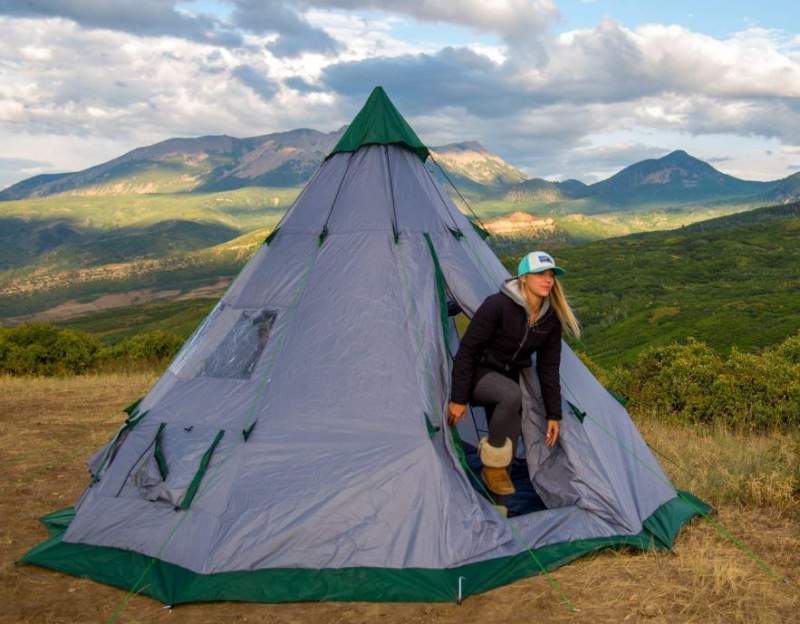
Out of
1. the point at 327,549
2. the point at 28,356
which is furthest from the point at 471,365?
the point at 28,356

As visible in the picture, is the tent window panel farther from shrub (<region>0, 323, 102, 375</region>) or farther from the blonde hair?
shrub (<region>0, 323, 102, 375</region>)

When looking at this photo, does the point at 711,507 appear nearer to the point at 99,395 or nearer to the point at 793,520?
the point at 793,520

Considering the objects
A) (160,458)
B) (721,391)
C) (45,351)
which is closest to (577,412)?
(160,458)

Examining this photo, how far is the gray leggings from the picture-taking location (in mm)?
7199

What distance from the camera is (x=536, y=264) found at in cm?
707

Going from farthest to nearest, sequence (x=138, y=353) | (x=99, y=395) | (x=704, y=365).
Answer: (x=138, y=353) < (x=99, y=395) < (x=704, y=365)

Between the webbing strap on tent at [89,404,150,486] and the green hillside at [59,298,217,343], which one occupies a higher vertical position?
the webbing strap on tent at [89,404,150,486]

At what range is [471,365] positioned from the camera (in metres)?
7.13

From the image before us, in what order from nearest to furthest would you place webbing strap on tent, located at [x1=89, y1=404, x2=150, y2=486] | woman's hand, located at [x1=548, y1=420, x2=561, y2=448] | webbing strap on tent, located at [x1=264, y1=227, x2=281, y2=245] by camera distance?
woman's hand, located at [x1=548, y1=420, x2=561, y2=448] < webbing strap on tent, located at [x1=89, y1=404, x2=150, y2=486] < webbing strap on tent, located at [x1=264, y1=227, x2=281, y2=245]

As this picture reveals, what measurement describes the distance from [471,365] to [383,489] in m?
1.39

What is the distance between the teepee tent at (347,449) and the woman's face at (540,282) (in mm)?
1067

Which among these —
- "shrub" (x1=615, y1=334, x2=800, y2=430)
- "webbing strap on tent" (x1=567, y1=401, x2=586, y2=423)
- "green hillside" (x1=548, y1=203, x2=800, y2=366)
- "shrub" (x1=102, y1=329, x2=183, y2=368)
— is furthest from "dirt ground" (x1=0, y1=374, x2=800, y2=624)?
"green hillside" (x1=548, y1=203, x2=800, y2=366)

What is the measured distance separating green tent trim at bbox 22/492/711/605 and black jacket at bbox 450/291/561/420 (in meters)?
1.44

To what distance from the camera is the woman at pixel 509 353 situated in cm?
710
